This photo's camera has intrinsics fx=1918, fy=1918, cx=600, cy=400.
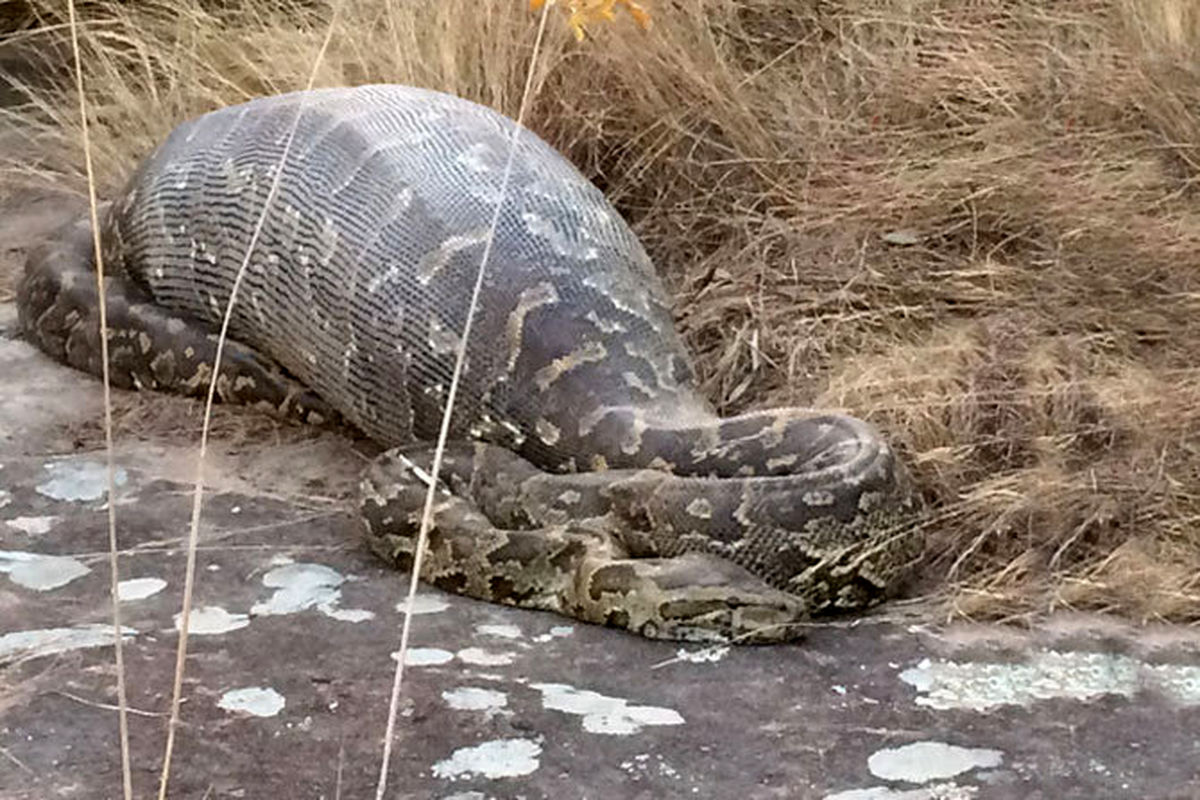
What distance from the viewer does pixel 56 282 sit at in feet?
19.5

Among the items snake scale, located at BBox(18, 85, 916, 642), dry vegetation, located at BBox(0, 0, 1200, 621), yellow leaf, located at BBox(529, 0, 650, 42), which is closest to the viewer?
snake scale, located at BBox(18, 85, 916, 642)

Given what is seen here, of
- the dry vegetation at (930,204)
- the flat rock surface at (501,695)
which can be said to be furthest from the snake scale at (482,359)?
the dry vegetation at (930,204)

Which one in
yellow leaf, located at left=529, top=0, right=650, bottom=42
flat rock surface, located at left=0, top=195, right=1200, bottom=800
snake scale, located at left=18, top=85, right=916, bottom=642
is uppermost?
yellow leaf, located at left=529, top=0, right=650, bottom=42

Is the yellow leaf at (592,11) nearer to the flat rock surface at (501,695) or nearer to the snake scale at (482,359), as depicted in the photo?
the snake scale at (482,359)

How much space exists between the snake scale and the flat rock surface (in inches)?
5.3

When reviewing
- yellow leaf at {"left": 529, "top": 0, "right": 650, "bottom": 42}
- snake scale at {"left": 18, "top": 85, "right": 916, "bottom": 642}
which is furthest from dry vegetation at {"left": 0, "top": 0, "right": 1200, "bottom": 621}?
yellow leaf at {"left": 529, "top": 0, "right": 650, "bottom": 42}

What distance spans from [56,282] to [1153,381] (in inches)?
130

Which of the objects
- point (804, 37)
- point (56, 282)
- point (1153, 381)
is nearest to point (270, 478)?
point (56, 282)

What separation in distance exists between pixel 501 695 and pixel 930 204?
2.49m

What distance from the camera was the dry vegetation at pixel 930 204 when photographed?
4.39 metres

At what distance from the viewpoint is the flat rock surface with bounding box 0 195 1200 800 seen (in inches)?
132

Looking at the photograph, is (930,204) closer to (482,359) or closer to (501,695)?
(482,359)

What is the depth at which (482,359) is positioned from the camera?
15.9ft

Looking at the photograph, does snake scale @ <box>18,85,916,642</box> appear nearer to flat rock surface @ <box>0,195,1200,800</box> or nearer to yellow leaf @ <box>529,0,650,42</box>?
flat rock surface @ <box>0,195,1200,800</box>
